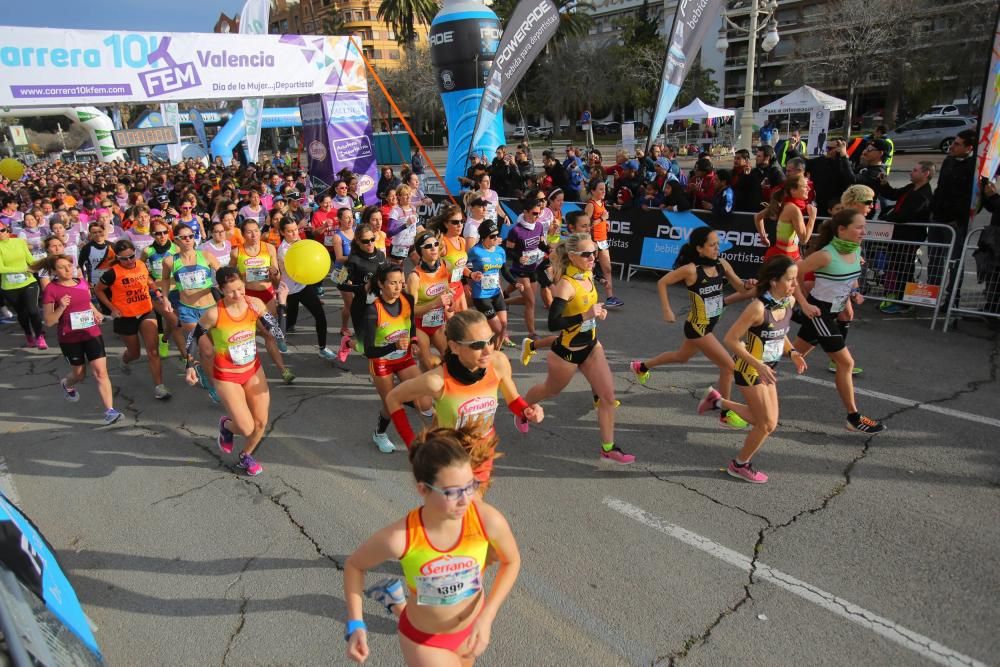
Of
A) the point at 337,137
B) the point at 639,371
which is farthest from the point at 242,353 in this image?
the point at 337,137

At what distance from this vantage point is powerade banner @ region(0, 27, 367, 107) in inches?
420

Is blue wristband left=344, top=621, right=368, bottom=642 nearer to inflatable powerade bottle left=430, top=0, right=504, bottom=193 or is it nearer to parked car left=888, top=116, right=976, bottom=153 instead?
inflatable powerade bottle left=430, top=0, right=504, bottom=193

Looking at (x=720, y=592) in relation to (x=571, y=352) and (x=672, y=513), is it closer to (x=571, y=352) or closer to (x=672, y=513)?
(x=672, y=513)

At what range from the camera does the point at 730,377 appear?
5.60 m

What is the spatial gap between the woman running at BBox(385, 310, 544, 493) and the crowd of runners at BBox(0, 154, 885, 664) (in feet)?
0.04

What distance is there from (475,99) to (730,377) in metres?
14.3

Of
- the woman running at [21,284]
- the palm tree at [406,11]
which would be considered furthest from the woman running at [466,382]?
the palm tree at [406,11]

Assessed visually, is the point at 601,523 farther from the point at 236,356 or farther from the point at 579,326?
the point at 236,356

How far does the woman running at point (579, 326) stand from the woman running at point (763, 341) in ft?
3.17

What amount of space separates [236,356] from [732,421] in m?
4.24

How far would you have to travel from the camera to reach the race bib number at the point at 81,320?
5.88 m

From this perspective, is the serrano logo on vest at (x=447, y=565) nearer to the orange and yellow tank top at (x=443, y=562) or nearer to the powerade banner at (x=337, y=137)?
the orange and yellow tank top at (x=443, y=562)

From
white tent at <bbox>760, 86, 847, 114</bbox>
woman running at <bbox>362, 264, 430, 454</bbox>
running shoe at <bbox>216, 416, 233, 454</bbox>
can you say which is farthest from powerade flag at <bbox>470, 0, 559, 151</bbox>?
white tent at <bbox>760, 86, 847, 114</bbox>

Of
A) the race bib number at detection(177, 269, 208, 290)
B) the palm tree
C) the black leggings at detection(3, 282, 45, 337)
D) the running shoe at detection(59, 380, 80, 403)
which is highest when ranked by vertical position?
the palm tree
